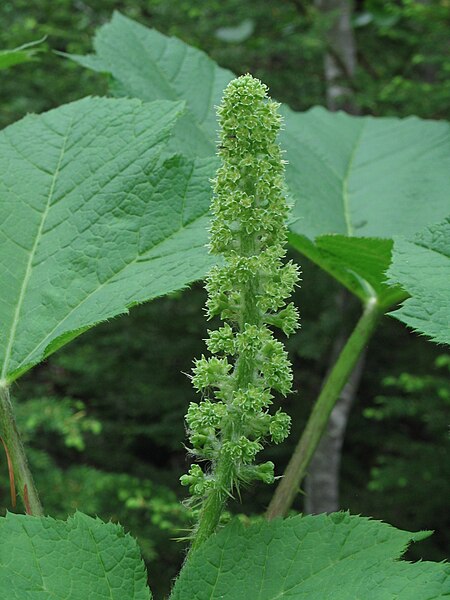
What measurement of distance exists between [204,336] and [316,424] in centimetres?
523

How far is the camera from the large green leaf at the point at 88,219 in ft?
4.57

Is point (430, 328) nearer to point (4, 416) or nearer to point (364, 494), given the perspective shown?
point (4, 416)

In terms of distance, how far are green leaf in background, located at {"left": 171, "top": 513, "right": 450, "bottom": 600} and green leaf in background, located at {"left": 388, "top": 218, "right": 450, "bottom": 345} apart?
0.30 meters

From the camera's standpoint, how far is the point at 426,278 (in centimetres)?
118

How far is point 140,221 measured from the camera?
4.94 feet

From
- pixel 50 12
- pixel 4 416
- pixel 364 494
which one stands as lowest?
pixel 364 494

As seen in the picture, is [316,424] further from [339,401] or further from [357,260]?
[339,401]

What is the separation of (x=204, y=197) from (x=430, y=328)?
59 centimetres

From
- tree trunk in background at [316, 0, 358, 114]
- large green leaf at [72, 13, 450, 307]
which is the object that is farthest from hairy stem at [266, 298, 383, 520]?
tree trunk in background at [316, 0, 358, 114]

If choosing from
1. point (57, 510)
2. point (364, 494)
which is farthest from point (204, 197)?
point (364, 494)

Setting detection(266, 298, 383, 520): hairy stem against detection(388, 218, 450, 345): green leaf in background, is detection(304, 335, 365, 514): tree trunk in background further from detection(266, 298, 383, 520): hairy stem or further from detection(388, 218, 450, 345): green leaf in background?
detection(388, 218, 450, 345): green leaf in background

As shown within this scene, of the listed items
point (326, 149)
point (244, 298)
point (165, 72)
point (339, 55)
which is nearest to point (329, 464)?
point (339, 55)

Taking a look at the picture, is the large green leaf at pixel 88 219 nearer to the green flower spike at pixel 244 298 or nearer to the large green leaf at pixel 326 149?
the green flower spike at pixel 244 298

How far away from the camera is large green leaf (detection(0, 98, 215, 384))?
1394mm
